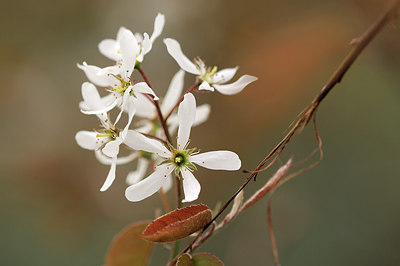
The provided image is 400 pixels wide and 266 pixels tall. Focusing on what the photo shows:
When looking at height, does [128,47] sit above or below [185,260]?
above

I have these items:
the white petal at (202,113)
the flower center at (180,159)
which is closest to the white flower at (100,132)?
the flower center at (180,159)

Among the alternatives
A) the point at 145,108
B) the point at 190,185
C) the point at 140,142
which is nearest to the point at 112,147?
the point at 140,142

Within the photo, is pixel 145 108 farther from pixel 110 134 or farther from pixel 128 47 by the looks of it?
pixel 128 47

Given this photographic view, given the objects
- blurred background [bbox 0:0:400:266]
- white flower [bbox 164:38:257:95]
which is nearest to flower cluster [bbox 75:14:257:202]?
white flower [bbox 164:38:257:95]

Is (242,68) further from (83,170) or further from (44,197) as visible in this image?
(44,197)

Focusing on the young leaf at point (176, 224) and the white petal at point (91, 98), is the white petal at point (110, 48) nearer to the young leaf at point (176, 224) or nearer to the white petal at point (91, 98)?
the white petal at point (91, 98)
